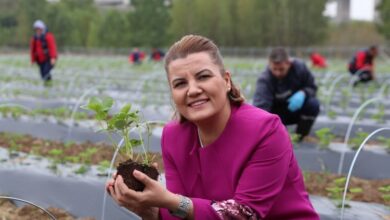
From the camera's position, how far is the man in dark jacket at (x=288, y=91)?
4.81 meters

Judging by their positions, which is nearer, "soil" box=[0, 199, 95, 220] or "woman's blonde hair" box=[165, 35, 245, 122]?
"woman's blonde hair" box=[165, 35, 245, 122]

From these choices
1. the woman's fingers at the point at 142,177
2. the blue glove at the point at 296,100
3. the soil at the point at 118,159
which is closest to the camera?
the woman's fingers at the point at 142,177

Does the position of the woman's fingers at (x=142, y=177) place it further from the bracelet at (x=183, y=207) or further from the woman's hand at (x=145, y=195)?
the bracelet at (x=183, y=207)

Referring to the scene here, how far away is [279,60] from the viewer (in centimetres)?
470

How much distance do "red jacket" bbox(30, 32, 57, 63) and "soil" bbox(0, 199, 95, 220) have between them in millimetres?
7218

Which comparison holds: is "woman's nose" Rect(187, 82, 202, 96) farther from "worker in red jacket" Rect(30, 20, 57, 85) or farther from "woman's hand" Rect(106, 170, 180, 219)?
"worker in red jacket" Rect(30, 20, 57, 85)

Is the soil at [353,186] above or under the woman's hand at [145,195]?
under

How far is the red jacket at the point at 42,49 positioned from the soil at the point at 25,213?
23.7 ft

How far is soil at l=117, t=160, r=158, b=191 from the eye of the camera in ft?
5.64

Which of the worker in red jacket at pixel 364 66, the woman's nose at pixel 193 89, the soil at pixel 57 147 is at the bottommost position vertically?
the worker in red jacket at pixel 364 66

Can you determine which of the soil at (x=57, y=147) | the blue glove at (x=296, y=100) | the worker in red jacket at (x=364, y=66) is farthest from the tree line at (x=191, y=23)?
the blue glove at (x=296, y=100)

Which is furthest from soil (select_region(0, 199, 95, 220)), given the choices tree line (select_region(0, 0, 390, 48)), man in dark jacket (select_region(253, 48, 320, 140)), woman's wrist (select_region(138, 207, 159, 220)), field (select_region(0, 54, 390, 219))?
tree line (select_region(0, 0, 390, 48))

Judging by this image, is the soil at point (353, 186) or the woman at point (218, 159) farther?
the soil at point (353, 186)

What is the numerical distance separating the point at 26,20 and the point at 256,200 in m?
44.2
